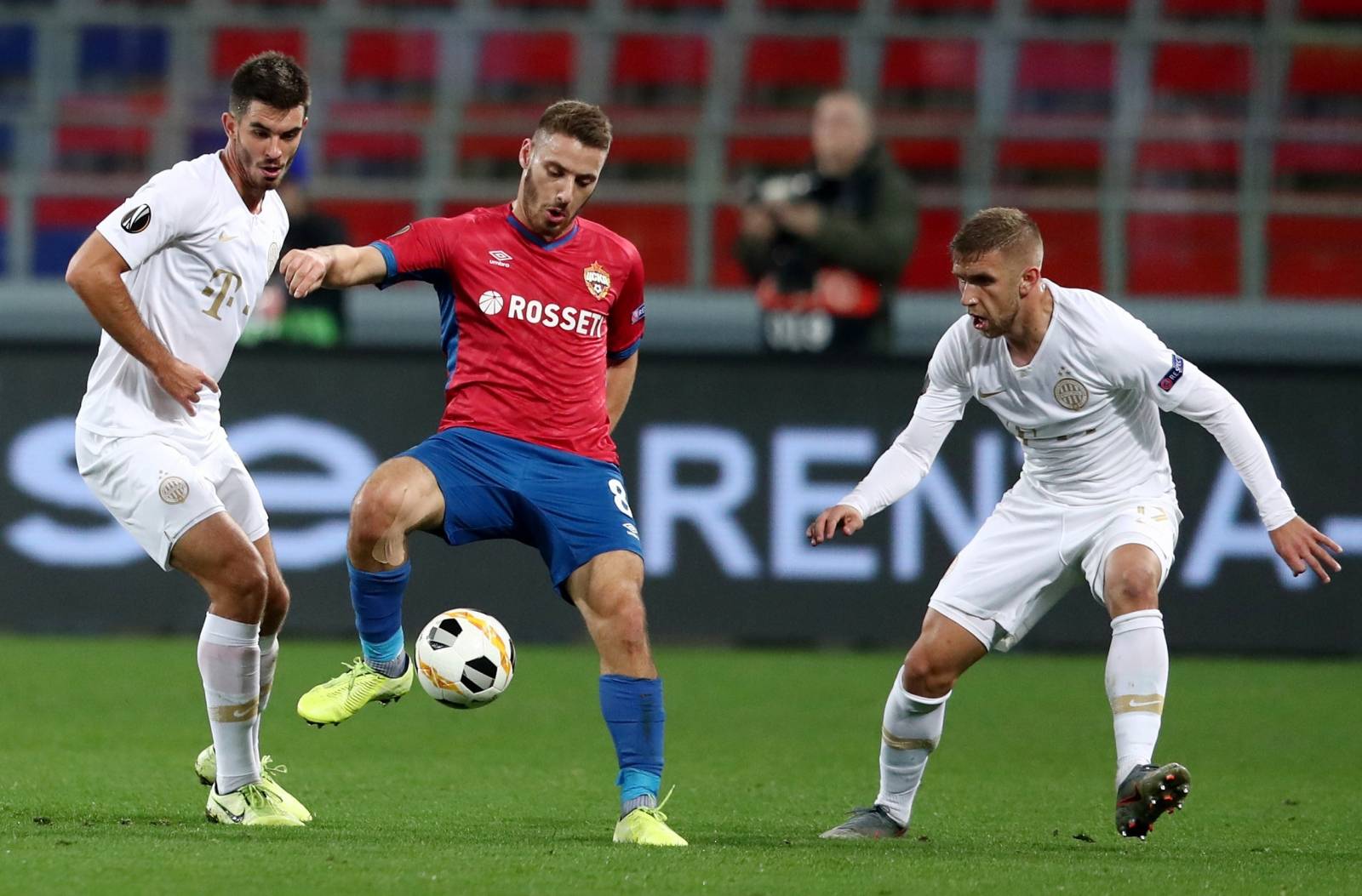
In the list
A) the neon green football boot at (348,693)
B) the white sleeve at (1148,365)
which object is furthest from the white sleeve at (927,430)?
the neon green football boot at (348,693)

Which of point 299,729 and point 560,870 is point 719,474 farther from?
point 560,870

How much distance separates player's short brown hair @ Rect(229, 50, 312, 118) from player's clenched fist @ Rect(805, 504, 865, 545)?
6.27 feet

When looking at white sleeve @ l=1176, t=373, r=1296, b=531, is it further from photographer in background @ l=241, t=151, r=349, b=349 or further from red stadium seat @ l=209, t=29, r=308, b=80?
red stadium seat @ l=209, t=29, r=308, b=80

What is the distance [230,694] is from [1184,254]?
9965 millimetres

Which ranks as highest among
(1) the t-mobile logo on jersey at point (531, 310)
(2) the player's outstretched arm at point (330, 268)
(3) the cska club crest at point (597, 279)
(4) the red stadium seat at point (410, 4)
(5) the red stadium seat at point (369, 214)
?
(4) the red stadium seat at point (410, 4)

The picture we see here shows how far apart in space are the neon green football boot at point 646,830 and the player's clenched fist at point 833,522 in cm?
85

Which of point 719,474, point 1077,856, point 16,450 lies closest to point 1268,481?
point 1077,856

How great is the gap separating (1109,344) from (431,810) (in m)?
2.46

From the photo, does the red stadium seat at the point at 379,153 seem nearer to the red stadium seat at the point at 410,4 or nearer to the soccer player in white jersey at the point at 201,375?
the red stadium seat at the point at 410,4

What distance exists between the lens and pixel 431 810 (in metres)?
5.89

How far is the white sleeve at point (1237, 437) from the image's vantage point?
220 inches

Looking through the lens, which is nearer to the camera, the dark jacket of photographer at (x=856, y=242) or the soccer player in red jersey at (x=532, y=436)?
the soccer player in red jersey at (x=532, y=436)

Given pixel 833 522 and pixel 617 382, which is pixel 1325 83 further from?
pixel 833 522

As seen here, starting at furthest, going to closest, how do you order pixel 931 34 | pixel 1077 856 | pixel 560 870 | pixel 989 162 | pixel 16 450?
1. pixel 931 34
2. pixel 989 162
3. pixel 16 450
4. pixel 1077 856
5. pixel 560 870
